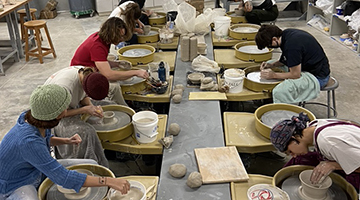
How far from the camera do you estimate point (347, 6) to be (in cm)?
600

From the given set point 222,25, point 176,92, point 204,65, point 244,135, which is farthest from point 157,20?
point 244,135

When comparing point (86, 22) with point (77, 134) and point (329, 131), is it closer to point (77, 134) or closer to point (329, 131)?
point (77, 134)

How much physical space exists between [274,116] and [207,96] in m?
0.63

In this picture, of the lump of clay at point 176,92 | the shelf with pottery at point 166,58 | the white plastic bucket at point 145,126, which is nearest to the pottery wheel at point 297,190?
the white plastic bucket at point 145,126

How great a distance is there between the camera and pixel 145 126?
2.31m

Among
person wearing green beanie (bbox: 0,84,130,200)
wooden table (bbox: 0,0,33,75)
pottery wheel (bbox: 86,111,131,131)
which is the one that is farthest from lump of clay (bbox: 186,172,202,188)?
wooden table (bbox: 0,0,33,75)

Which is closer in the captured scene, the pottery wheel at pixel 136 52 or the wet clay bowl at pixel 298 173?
the wet clay bowl at pixel 298 173

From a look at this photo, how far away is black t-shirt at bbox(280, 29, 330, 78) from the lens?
10.2 ft

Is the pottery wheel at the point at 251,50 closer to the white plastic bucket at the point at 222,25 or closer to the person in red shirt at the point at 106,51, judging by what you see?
the white plastic bucket at the point at 222,25

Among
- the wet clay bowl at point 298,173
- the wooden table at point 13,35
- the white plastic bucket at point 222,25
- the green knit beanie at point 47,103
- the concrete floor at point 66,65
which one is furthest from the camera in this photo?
the wooden table at point 13,35

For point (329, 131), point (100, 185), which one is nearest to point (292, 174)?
point (329, 131)

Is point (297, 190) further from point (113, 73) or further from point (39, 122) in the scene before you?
point (113, 73)

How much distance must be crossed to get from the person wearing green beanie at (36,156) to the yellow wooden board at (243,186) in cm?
59

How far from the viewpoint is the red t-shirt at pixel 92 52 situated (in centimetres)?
294
